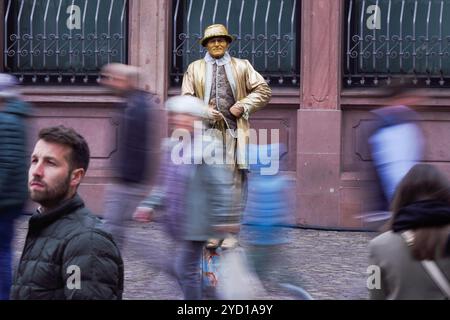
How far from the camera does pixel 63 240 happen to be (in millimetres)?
4066

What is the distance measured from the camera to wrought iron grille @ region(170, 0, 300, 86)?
1337 centimetres

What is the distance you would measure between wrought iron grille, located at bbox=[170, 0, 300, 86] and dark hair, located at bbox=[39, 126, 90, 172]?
909 centimetres

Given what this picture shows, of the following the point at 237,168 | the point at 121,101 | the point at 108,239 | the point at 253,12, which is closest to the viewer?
the point at 108,239

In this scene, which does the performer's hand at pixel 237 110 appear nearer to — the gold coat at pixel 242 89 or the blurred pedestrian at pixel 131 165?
the gold coat at pixel 242 89

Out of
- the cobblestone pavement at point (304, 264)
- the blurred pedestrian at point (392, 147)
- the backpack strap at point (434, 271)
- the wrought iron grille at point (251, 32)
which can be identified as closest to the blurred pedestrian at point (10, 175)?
the cobblestone pavement at point (304, 264)

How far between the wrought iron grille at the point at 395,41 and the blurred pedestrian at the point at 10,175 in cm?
678

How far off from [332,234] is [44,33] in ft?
14.0

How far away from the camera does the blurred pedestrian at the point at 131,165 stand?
26.8ft

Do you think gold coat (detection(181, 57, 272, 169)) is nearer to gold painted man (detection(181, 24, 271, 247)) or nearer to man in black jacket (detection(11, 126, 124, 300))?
gold painted man (detection(181, 24, 271, 247))

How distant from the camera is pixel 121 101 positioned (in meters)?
8.67

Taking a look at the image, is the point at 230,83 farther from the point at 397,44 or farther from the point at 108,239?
the point at 108,239
